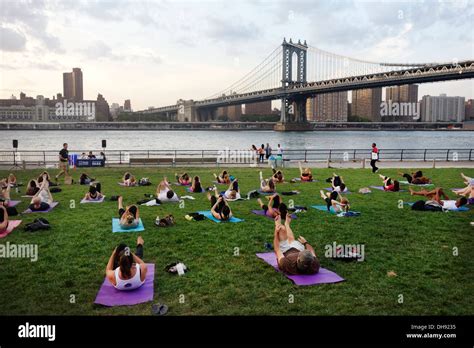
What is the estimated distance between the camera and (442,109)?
119 meters

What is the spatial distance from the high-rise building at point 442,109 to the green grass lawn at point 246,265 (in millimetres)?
117674

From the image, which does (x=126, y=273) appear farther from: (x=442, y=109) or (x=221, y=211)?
(x=442, y=109)

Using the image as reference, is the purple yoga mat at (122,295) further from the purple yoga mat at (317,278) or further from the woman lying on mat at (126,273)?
the purple yoga mat at (317,278)

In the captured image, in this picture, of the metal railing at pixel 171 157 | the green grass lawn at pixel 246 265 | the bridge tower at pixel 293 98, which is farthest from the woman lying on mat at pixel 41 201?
the bridge tower at pixel 293 98

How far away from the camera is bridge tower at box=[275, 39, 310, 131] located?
9825cm

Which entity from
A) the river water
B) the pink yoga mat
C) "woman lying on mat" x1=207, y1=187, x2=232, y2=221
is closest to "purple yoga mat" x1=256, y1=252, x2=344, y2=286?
"woman lying on mat" x1=207, y1=187, x2=232, y2=221

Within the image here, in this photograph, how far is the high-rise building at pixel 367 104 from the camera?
127 metres

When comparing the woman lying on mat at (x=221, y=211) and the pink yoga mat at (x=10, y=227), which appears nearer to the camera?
the pink yoga mat at (x=10, y=227)


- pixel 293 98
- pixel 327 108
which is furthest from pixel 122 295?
pixel 327 108

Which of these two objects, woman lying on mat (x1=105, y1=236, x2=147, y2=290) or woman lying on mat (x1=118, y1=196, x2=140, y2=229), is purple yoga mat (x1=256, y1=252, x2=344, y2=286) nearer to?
woman lying on mat (x1=105, y1=236, x2=147, y2=290)

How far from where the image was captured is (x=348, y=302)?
543cm

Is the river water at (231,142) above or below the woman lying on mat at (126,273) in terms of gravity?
above

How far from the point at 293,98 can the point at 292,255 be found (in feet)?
297

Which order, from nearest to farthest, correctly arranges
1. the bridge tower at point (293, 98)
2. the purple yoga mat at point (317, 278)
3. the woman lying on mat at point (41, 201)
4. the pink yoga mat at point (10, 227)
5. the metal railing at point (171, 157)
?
1. the purple yoga mat at point (317, 278)
2. the pink yoga mat at point (10, 227)
3. the woman lying on mat at point (41, 201)
4. the metal railing at point (171, 157)
5. the bridge tower at point (293, 98)
